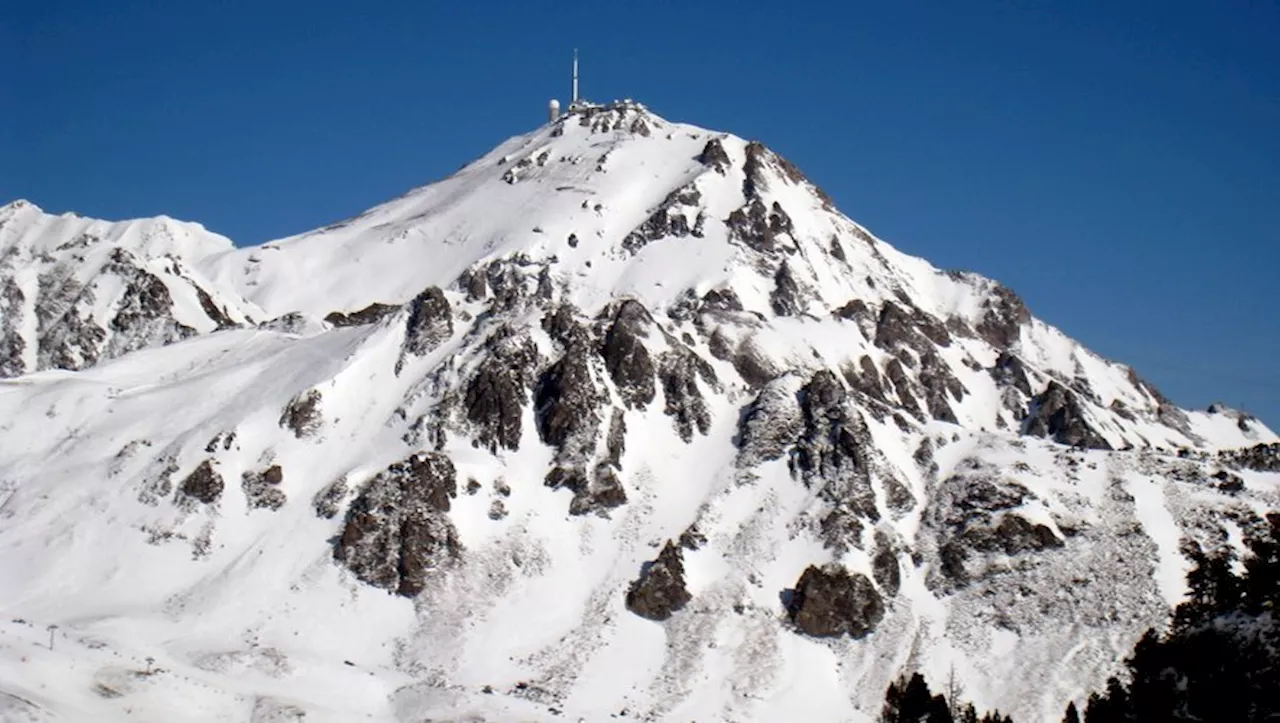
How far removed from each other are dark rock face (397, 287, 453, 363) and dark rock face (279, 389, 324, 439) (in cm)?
1049

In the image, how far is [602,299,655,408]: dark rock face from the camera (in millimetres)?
126188

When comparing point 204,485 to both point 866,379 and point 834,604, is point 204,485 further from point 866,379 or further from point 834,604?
point 866,379

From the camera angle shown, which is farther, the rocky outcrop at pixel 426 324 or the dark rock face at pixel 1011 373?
the dark rock face at pixel 1011 373

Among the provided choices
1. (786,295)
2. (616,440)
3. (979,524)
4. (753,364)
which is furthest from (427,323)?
(786,295)

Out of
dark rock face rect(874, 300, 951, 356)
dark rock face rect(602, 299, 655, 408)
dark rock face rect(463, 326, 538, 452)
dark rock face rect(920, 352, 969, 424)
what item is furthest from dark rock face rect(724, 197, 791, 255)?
dark rock face rect(463, 326, 538, 452)

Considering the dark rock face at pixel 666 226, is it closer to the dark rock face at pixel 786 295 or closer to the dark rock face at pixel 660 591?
the dark rock face at pixel 786 295

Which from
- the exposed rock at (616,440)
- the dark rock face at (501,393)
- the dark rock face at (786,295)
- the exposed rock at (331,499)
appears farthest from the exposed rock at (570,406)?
the dark rock face at (786,295)

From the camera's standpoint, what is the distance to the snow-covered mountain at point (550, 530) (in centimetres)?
9488

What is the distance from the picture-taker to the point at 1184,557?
10756 cm

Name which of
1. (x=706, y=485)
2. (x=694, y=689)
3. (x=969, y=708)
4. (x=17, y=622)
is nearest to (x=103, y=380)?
(x=17, y=622)

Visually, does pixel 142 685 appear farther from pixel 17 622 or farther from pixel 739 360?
pixel 739 360

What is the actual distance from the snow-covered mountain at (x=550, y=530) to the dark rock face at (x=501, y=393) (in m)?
0.21

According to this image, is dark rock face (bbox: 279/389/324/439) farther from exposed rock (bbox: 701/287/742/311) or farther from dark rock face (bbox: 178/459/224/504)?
exposed rock (bbox: 701/287/742/311)

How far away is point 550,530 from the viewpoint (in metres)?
112
